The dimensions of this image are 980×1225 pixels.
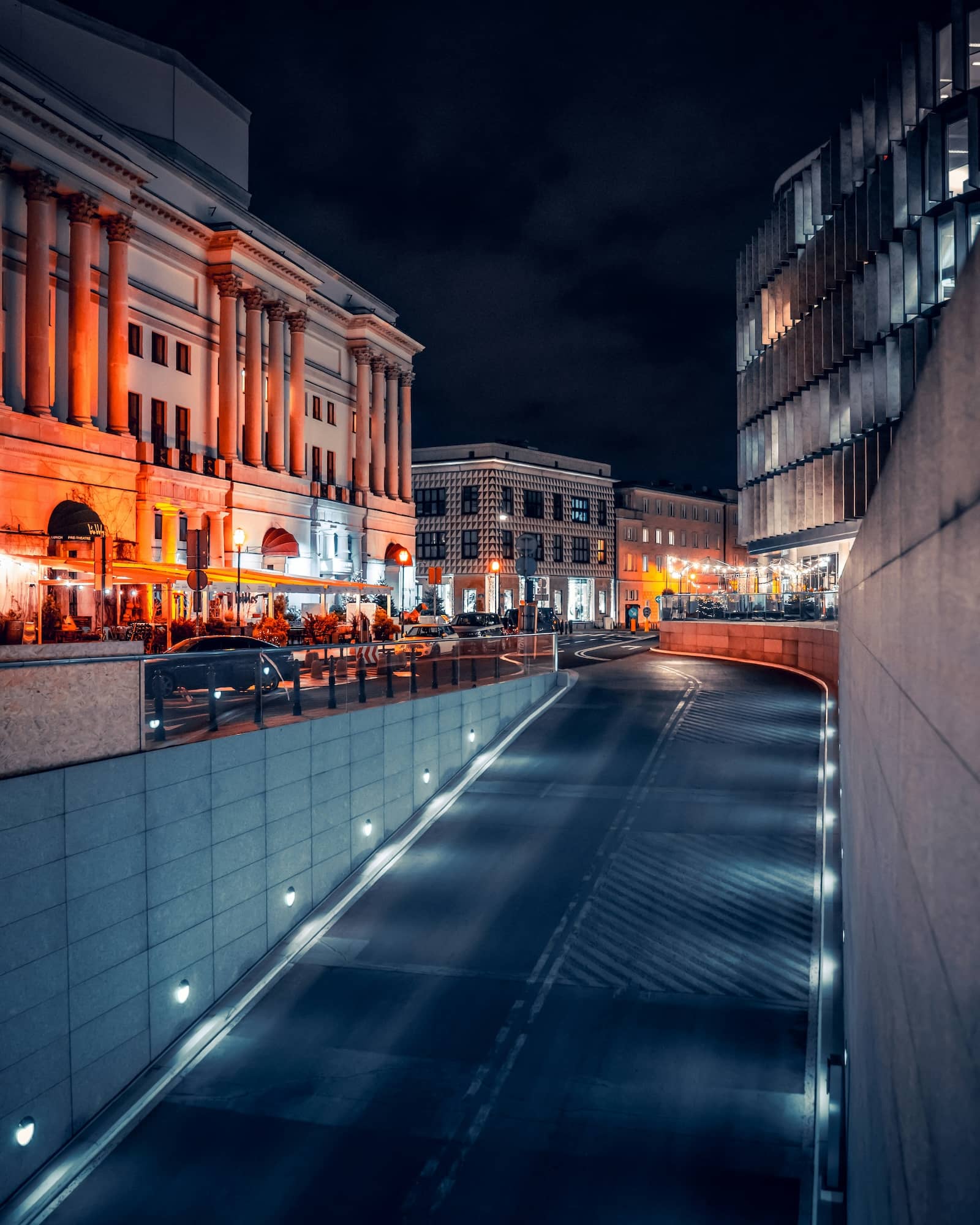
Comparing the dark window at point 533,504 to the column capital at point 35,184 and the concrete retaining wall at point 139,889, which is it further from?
the concrete retaining wall at point 139,889

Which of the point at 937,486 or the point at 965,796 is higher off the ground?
the point at 937,486

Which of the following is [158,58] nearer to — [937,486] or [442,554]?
[442,554]

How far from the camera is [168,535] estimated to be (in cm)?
4531

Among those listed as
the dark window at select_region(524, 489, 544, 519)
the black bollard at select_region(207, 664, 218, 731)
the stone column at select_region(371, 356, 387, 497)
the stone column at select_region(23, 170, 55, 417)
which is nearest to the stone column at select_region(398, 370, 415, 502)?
the stone column at select_region(371, 356, 387, 497)

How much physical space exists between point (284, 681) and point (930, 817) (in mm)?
14492

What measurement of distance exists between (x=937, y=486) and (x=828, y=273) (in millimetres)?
51390

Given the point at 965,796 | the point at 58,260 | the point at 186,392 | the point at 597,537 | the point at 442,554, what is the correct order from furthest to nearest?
the point at 597,537 → the point at 442,554 → the point at 186,392 → the point at 58,260 → the point at 965,796

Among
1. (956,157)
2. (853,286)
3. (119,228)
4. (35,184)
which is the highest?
(956,157)

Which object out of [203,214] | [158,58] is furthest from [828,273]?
[158,58]

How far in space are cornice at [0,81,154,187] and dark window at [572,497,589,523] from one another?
54.7m

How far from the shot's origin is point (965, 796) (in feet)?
8.89

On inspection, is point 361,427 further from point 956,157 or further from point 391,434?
point 956,157

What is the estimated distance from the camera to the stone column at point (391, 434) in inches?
2719

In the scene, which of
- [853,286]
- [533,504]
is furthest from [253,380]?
[533,504]
